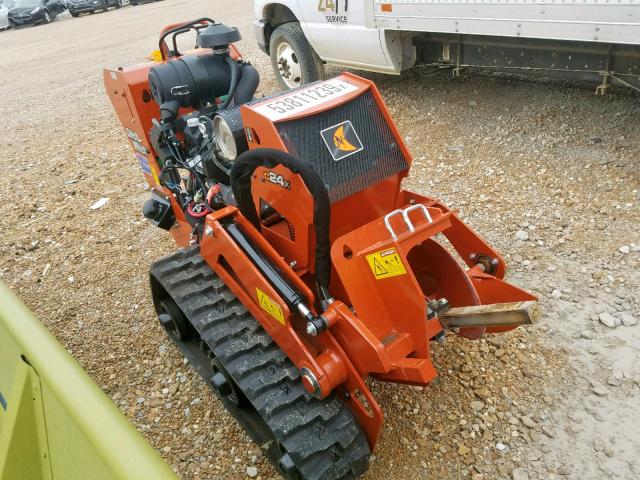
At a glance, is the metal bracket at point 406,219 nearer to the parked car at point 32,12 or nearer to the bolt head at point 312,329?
the bolt head at point 312,329

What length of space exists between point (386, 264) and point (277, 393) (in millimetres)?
759

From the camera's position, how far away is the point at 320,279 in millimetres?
2590

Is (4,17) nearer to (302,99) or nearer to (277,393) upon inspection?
(302,99)

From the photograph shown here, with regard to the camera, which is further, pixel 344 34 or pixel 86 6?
pixel 86 6

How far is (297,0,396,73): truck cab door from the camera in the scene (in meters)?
6.07

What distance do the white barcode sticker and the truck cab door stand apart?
3306 millimetres

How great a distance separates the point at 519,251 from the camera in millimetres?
4102

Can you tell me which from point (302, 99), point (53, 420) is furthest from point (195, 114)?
point (53, 420)

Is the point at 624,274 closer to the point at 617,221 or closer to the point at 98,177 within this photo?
the point at 617,221

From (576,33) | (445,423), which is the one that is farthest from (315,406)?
(576,33)

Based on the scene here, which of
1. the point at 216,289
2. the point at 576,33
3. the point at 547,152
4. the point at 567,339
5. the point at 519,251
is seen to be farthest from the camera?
the point at 547,152

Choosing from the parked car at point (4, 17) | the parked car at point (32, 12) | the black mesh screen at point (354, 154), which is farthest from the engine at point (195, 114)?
the parked car at point (4, 17)

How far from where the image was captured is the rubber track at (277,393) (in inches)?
94.3

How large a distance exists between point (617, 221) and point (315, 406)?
117 inches
